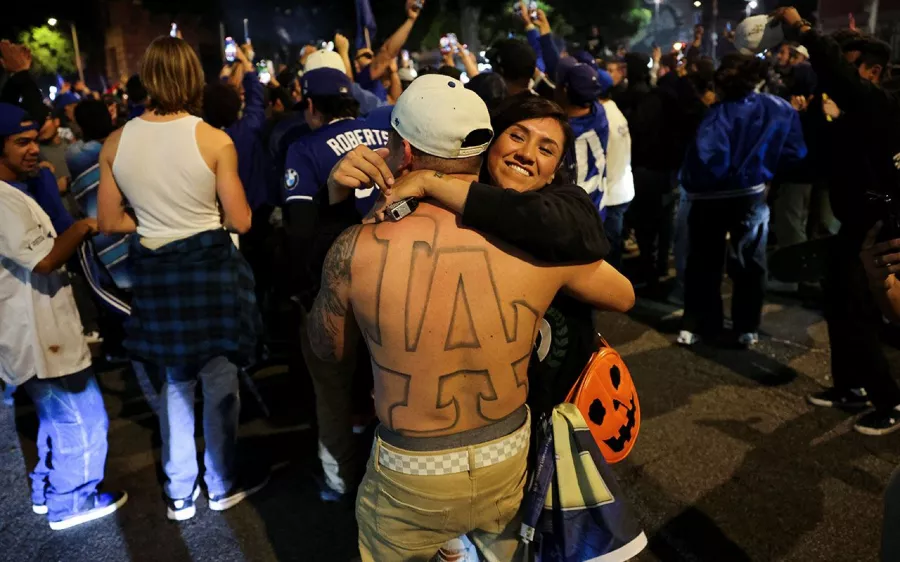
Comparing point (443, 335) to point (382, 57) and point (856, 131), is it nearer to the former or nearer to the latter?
point (856, 131)

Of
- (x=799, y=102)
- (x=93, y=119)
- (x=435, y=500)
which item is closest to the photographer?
(x=435, y=500)

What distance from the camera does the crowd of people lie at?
6.03ft

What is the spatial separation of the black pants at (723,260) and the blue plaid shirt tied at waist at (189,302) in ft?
11.9

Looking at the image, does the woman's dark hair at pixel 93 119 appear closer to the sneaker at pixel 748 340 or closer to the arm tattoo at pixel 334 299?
the arm tattoo at pixel 334 299

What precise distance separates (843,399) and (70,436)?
4.50 metres

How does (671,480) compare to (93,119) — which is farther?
(93,119)

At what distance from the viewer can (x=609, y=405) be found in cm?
214

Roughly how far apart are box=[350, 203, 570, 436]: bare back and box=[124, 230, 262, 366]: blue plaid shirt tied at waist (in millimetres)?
1555

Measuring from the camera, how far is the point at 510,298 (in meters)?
1.83

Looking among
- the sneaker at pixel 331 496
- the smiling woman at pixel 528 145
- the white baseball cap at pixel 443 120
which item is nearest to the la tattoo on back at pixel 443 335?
the white baseball cap at pixel 443 120

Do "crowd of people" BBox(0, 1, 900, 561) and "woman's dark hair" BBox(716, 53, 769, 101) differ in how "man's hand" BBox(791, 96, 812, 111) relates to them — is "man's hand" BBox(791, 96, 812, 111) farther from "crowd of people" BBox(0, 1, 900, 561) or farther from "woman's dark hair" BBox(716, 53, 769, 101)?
"woman's dark hair" BBox(716, 53, 769, 101)

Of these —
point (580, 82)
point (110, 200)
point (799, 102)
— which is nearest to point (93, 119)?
point (110, 200)

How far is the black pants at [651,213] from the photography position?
6.78 meters

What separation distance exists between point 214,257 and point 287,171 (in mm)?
560
